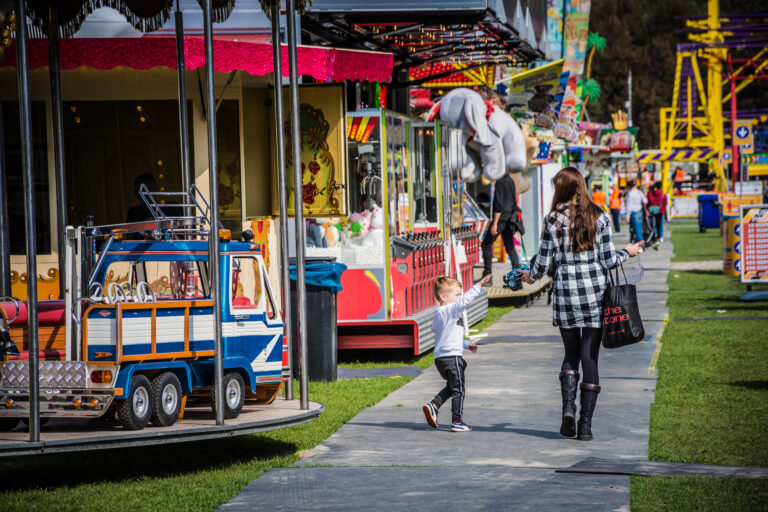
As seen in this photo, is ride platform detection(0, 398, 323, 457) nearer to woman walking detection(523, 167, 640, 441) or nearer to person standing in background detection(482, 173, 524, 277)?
woman walking detection(523, 167, 640, 441)

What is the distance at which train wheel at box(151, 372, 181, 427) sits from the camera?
21.8ft

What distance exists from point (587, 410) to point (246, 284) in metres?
2.50

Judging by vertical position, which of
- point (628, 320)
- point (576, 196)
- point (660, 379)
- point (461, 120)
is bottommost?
point (660, 379)

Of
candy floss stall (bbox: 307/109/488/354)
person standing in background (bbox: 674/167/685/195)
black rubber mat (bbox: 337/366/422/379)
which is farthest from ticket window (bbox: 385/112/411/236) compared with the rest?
person standing in background (bbox: 674/167/685/195)

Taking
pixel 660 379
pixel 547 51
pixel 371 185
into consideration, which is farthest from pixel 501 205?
pixel 660 379

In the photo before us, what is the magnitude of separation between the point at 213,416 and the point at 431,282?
6.39 m

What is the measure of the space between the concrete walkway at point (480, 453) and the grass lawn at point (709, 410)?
175mm

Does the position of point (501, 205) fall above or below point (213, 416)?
above

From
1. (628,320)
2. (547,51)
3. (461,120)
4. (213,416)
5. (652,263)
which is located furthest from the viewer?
(652,263)

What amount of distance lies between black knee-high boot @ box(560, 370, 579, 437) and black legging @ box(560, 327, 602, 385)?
0.20 ft

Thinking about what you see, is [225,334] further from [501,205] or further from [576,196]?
[501,205]

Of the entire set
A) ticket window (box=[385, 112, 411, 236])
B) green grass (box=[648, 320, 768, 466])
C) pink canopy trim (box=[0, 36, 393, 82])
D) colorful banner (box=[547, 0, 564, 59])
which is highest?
colorful banner (box=[547, 0, 564, 59])

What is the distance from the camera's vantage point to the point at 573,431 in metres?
7.77

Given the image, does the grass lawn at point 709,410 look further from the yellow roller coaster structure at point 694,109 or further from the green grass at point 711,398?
the yellow roller coaster structure at point 694,109
